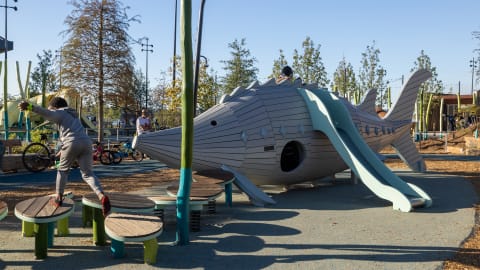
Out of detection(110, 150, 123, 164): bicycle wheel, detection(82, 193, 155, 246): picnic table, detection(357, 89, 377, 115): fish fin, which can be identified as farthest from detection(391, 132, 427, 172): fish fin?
detection(110, 150, 123, 164): bicycle wheel

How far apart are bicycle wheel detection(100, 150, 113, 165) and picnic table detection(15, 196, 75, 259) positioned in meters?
12.4

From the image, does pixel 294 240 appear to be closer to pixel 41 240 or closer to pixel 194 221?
pixel 194 221

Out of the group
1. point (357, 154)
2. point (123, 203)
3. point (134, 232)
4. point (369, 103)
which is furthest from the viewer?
point (369, 103)

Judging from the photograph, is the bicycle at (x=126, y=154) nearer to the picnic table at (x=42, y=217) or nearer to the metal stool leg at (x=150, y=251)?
the picnic table at (x=42, y=217)

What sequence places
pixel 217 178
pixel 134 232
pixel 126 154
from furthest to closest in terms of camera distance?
1. pixel 126 154
2. pixel 217 178
3. pixel 134 232

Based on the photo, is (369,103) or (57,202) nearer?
(57,202)

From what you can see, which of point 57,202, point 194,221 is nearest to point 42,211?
point 57,202

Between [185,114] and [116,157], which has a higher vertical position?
[185,114]

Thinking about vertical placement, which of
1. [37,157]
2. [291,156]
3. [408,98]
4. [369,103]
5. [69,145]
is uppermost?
[408,98]

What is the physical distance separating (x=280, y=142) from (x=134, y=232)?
4.73m

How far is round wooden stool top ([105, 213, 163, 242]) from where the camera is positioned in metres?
4.60

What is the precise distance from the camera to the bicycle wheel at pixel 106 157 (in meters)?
17.6

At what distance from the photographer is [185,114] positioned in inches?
214

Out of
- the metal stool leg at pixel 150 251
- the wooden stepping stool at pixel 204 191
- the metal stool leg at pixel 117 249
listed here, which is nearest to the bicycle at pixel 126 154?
the wooden stepping stool at pixel 204 191
